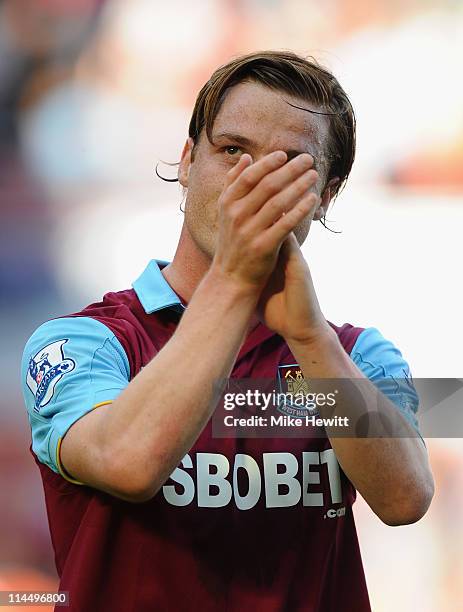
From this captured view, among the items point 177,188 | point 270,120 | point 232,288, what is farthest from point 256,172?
point 177,188

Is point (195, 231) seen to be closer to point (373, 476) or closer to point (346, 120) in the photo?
point (346, 120)

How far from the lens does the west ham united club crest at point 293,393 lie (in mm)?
1366

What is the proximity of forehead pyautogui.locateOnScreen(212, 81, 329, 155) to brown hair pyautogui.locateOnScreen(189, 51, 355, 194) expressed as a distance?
0.06 ft

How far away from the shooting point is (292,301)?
3.57 ft

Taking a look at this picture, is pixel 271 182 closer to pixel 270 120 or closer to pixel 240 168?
pixel 240 168

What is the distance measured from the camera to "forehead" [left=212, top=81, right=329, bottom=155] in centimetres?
135

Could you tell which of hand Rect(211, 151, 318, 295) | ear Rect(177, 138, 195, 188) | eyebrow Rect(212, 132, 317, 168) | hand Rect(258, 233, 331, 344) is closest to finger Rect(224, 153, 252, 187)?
hand Rect(211, 151, 318, 295)

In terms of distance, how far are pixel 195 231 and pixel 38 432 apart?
0.39 m

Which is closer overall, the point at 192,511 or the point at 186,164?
the point at 192,511

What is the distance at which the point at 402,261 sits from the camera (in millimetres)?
2951

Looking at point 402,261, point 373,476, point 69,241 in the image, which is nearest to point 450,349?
point 402,261

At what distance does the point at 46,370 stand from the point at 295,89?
60 centimetres

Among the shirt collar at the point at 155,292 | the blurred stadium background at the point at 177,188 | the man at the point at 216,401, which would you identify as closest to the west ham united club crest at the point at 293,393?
the man at the point at 216,401

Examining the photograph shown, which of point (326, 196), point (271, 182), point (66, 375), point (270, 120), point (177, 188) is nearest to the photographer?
point (271, 182)
